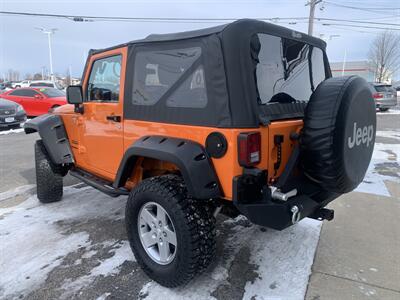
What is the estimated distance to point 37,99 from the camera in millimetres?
Result: 13828

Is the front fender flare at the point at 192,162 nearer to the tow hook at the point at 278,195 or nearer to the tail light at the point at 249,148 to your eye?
the tail light at the point at 249,148

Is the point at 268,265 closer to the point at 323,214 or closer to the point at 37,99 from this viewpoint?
the point at 323,214

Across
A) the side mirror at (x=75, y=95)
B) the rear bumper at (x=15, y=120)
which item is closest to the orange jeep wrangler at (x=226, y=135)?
the side mirror at (x=75, y=95)

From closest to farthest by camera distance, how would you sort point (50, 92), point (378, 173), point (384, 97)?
point (378, 173), point (50, 92), point (384, 97)

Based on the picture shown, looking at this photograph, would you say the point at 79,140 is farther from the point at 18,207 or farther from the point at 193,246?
the point at 193,246

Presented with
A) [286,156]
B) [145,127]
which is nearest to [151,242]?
[145,127]

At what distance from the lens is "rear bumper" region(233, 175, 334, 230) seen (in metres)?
2.31

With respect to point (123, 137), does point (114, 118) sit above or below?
above

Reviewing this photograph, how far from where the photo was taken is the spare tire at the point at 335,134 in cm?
229

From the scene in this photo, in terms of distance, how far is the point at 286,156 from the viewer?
2611mm

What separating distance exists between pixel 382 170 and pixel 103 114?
5054 mm

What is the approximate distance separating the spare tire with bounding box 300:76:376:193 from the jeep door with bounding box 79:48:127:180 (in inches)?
68.9

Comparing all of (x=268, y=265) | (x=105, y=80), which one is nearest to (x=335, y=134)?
(x=268, y=265)

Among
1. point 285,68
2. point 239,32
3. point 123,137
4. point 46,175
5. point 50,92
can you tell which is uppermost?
point 239,32
